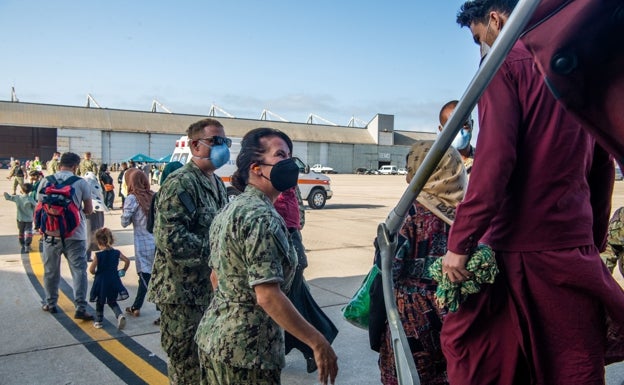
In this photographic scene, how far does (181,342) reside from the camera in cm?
340

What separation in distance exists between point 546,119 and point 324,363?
1.34 metres

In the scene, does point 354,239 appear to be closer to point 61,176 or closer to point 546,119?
point 61,176

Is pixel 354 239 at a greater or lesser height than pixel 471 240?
lesser

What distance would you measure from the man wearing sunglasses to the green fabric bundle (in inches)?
69.9

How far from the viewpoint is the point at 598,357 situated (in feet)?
6.68

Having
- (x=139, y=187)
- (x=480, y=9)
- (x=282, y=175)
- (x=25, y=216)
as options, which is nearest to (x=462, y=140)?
(x=480, y=9)

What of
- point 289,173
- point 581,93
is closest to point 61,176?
point 289,173

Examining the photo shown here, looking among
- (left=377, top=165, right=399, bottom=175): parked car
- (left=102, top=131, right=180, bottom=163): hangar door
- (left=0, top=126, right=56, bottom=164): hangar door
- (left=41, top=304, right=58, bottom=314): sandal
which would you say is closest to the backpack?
(left=41, top=304, right=58, bottom=314): sandal

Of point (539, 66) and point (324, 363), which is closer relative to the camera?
point (539, 66)

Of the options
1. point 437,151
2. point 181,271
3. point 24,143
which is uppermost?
point 24,143

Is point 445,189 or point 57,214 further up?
point 445,189

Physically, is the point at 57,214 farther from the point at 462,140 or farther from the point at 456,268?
the point at 456,268

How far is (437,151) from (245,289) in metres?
1.25

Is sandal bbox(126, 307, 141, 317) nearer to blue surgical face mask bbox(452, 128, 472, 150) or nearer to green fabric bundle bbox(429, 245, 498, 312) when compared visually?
blue surgical face mask bbox(452, 128, 472, 150)
